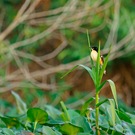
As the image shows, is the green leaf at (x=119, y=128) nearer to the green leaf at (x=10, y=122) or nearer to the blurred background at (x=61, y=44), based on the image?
the green leaf at (x=10, y=122)

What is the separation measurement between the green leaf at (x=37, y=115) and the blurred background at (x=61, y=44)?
12.2 ft

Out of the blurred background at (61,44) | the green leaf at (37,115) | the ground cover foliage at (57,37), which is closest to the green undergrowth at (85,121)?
the green leaf at (37,115)

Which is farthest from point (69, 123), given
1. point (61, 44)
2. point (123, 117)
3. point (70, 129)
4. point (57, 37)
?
point (61, 44)

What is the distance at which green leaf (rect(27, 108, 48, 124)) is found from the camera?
191 centimetres

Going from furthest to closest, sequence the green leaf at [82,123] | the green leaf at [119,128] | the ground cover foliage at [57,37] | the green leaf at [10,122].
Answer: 1. the ground cover foliage at [57,37]
2. the green leaf at [10,122]
3. the green leaf at [82,123]
4. the green leaf at [119,128]

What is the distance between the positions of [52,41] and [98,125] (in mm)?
6243

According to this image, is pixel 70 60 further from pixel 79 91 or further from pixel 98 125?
pixel 98 125

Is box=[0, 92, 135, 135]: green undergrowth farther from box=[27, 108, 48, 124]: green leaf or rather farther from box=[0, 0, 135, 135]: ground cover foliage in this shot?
box=[0, 0, 135, 135]: ground cover foliage

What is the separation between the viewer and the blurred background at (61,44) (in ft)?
20.9

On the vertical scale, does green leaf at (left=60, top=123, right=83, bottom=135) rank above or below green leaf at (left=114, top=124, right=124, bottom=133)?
below

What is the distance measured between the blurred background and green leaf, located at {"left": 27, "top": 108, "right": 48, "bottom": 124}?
373 cm

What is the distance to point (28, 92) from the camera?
Answer: 726 centimetres

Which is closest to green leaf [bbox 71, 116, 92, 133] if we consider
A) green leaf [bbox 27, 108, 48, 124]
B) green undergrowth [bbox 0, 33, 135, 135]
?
green undergrowth [bbox 0, 33, 135, 135]

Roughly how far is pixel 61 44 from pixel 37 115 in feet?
18.6
